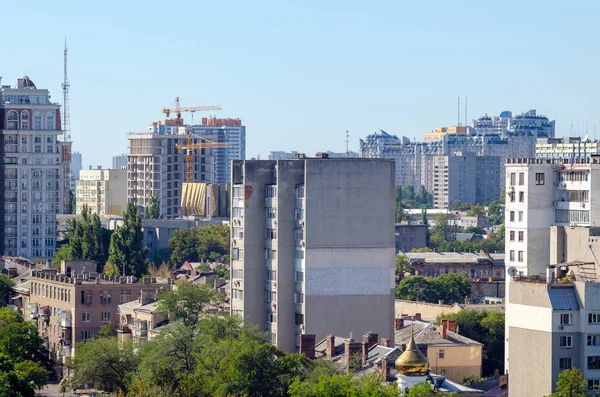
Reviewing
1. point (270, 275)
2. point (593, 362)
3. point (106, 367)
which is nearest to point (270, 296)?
point (270, 275)

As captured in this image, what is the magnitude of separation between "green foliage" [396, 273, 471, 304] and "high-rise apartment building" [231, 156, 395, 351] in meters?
34.8

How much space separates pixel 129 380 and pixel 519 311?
19.5 m

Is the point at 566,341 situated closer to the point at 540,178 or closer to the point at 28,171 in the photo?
the point at 540,178

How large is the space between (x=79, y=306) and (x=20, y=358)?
47.8ft

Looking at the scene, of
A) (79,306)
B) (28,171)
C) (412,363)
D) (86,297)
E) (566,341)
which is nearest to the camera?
(412,363)

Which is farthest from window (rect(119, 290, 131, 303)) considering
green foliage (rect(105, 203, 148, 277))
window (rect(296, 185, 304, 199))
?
green foliage (rect(105, 203, 148, 277))

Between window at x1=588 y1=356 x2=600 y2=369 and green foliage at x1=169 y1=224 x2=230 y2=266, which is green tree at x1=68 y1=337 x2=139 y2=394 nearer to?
window at x1=588 y1=356 x2=600 y2=369

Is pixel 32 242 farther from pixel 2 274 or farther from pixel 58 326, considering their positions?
pixel 58 326

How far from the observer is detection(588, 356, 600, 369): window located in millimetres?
61528

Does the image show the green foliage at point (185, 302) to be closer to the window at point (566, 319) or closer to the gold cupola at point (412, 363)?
the window at point (566, 319)

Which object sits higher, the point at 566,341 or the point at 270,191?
the point at 270,191

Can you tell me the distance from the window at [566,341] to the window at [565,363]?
0.47 m

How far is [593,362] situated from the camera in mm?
61594

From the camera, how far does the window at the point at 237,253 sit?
8906 cm
